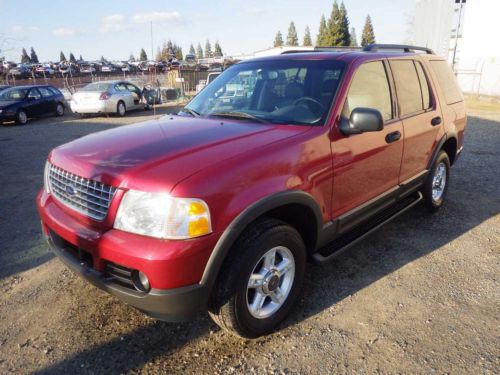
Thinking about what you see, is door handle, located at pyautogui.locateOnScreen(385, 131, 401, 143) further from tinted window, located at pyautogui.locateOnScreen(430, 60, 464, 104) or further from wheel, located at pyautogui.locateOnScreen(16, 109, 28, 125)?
wheel, located at pyautogui.locateOnScreen(16, 109, 28, 125)

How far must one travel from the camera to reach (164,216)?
2.11 m

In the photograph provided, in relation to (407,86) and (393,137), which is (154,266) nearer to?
(393,137)

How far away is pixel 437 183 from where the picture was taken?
4887 millimetres

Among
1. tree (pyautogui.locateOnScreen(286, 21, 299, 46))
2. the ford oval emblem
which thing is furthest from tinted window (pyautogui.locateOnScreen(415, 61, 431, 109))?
tree (pyautogui.locateOnScreen(286, 21, 299, 46))

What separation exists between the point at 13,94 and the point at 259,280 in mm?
15804

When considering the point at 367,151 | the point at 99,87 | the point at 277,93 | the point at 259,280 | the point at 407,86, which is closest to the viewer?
the point at 259,280

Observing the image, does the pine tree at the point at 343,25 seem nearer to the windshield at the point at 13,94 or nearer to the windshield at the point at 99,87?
the windshield at the point at 99,87

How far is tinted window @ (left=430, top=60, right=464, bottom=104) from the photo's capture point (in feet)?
15.0

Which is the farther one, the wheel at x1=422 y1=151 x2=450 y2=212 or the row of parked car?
the row of parked car

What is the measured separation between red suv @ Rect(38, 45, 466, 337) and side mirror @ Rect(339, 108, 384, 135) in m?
0.01

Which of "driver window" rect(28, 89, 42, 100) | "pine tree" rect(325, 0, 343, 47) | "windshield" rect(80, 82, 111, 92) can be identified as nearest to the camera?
"driver window" rect(28, 89, 42, 100)

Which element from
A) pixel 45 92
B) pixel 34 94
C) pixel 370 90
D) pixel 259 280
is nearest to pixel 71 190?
pixel 259 280

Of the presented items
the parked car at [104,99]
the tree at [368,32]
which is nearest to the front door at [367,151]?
the parked car at [104,99]

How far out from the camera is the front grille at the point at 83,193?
2314 mm
